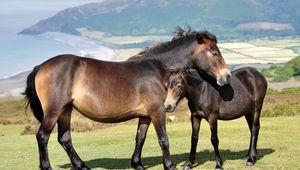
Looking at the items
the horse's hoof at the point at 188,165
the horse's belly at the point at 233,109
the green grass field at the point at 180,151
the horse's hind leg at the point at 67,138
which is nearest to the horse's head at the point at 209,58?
the horse's belly at the point at 233,109

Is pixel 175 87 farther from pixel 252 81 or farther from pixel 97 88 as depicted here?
pixel 252 81

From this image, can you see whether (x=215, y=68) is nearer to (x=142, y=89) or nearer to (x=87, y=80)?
(x=142, y=89)

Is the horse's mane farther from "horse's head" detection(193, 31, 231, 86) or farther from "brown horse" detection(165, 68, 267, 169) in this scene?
"brown horse" detection(165, 68, 267, 169)

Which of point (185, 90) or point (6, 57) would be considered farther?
point (6, 57)

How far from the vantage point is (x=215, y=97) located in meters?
11.1

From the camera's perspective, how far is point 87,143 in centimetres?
2028

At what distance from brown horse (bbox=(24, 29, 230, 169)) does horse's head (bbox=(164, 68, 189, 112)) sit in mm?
196

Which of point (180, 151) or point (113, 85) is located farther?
point (180, 151)

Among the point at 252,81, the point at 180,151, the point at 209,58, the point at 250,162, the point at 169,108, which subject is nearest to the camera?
the point at 169,108

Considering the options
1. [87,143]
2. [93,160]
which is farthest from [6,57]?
[93,160]

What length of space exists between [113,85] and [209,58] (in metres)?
2.06

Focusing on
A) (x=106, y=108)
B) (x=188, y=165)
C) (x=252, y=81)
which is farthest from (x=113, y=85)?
(x=252, y=81)

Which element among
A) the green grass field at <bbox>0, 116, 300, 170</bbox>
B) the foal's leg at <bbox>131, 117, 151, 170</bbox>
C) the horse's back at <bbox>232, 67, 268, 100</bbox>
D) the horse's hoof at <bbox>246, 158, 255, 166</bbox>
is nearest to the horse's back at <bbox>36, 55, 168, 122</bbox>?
the foal's leg at <bbox>131, 117, 151, 170</bbox>

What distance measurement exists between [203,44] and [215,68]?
564 mm
